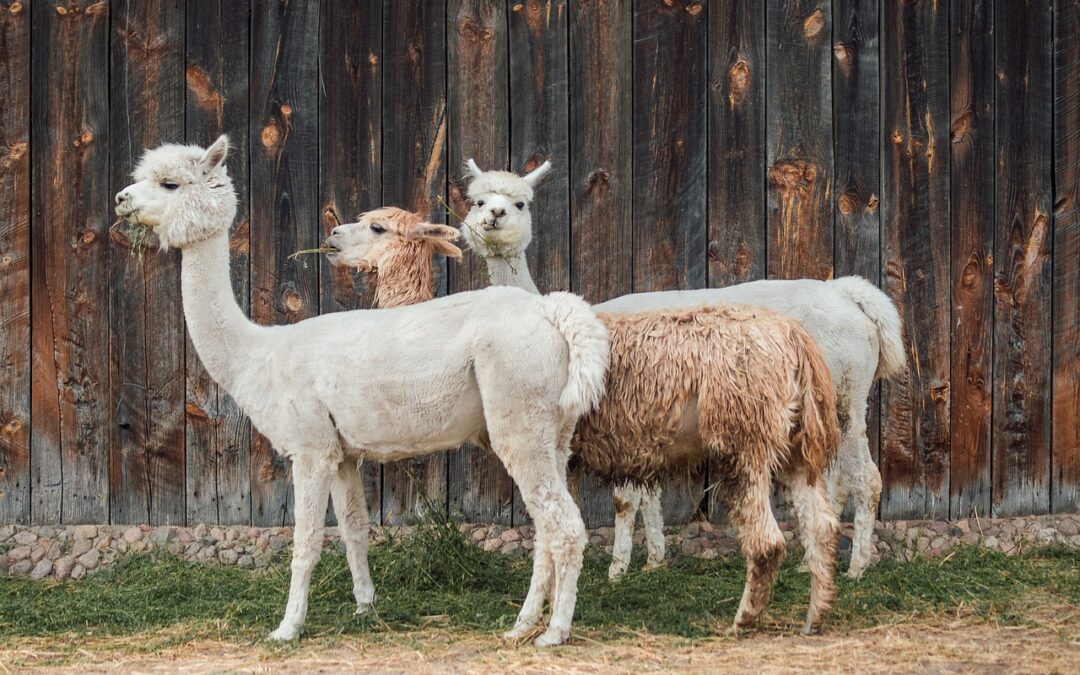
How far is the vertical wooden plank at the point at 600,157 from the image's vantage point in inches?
271

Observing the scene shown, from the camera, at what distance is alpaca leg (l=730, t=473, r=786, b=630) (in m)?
4.93

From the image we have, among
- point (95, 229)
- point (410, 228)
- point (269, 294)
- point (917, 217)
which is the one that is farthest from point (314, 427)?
point (917, 217)

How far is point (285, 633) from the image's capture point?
5090mm

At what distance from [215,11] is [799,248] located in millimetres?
3714

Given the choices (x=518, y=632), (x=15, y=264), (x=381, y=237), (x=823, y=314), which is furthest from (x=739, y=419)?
(x=15, y=264)

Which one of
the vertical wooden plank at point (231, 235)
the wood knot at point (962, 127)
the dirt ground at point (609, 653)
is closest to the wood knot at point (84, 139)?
the vertical wooden plank at point (231, 235)

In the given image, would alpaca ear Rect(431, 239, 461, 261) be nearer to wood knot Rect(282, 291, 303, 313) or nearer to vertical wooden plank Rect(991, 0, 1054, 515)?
wood knot Rect(282, 291, 303, 313)

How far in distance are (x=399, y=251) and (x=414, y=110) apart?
4.53 ft

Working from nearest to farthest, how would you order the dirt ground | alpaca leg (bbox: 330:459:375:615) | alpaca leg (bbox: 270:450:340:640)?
1. the dirt ground
2. alpaca leg (bbox: 270:450:340:640)
3. alpaca leg (bbox: 330:459:375:615)

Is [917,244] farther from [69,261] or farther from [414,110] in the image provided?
[69,261]

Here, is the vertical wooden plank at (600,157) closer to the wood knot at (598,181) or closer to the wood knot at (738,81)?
the wood knot at (598,181)

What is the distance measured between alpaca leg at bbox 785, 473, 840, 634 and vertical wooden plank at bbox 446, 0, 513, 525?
229cm

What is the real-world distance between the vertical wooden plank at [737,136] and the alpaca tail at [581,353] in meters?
2.08

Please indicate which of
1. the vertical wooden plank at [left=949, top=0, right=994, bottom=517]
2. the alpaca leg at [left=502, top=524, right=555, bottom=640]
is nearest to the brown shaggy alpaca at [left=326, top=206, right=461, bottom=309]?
the alpaca leg at [left=502, top=524, right=555, bottom=640]
